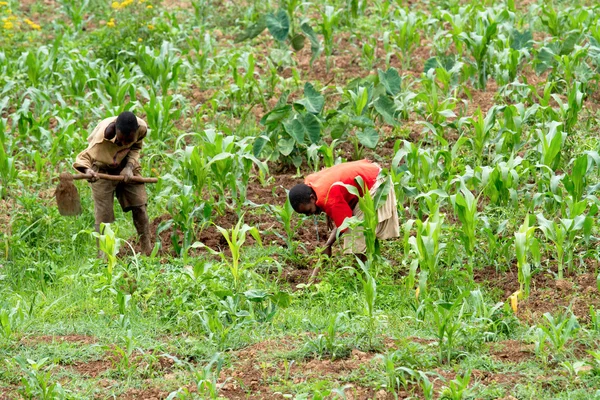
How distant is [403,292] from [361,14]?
6912 mm

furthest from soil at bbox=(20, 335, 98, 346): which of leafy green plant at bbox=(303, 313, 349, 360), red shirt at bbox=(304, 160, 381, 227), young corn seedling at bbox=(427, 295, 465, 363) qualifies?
young corn seedling at bbox=(427, 295, 465, 363)

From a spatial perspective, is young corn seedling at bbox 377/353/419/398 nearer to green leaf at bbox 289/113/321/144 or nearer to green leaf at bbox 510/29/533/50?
green leaf at bbox 289/113/321/144

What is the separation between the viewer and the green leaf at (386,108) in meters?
9.78

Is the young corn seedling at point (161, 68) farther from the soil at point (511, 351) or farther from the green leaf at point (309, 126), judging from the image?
the soil at point (511, 351)

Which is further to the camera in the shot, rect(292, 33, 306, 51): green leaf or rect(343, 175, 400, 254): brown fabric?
rect(292, 33, 306, 51): green leaf

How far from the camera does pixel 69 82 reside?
11.4 metres

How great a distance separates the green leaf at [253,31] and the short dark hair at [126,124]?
4387 millimetres

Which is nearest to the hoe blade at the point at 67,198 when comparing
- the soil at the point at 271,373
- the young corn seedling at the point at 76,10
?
the soil at the point at 271,373

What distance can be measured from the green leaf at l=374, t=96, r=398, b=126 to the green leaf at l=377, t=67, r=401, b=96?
4.7 inches

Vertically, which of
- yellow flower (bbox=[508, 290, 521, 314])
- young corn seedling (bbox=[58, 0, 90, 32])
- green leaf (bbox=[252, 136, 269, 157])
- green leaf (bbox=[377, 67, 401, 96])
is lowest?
yellow flower (bbox=[508, 290, 521, 314])

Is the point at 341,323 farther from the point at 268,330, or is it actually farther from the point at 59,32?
the point at 59,32

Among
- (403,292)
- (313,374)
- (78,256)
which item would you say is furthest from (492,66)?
(313,374)

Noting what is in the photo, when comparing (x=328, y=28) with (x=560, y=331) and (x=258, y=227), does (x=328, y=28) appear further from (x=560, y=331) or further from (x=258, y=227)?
(x=560, y=331)

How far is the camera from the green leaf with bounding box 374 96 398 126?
9781 mm
